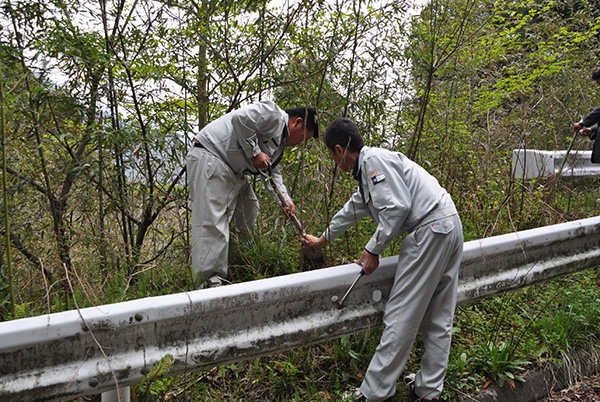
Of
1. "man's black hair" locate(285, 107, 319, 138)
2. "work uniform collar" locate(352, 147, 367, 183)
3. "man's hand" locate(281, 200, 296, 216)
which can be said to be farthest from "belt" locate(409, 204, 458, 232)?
"man's black hair" locate(285, 107, 319, 138)

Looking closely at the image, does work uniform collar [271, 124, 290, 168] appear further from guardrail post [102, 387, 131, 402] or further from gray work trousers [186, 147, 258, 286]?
guardrail post [102, 387, 131, 402]

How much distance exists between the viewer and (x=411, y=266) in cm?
238

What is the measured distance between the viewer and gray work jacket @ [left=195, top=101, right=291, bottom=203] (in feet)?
11.2

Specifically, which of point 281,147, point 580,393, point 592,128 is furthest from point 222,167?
point 592,128

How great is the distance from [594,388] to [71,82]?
4330 mm

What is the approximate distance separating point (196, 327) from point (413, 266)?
3.79ft

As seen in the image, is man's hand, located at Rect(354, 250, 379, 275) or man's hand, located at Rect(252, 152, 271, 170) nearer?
man's hand, located at Rect(354, 250, 379, 275)

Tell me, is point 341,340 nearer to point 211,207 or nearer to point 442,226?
point 442,226

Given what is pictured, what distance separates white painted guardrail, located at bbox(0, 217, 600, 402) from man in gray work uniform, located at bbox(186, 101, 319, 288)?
48.9 inches

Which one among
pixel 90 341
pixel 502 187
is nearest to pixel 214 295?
pixel 90 341

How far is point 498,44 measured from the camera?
22.6 ft

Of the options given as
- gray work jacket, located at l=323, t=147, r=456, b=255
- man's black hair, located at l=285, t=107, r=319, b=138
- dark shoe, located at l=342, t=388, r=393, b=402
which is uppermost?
man's black hair, located at l=285, t=107, r=319, b=138

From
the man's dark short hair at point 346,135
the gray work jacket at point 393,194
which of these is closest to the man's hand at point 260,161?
the man's dark short hair at point 346,135

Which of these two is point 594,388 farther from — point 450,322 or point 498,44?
point 498,44
